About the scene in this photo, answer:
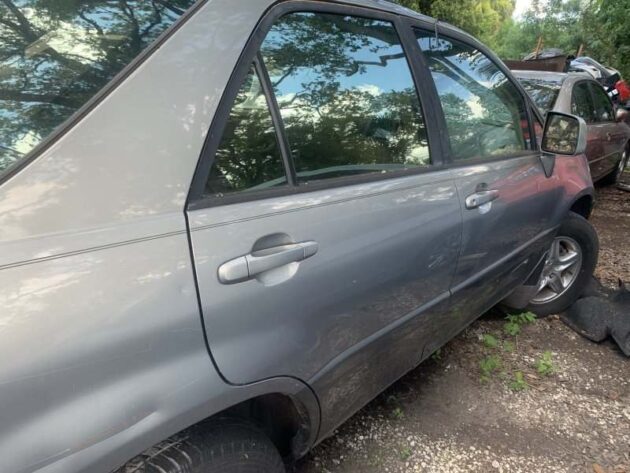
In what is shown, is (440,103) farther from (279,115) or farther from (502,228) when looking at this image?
(279,115)

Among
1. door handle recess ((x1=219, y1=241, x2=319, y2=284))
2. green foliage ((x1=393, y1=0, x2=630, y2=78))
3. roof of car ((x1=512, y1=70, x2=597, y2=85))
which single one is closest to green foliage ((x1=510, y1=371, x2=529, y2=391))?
door handle recess ((x1=219, y1=241, x2=319, y2=284))

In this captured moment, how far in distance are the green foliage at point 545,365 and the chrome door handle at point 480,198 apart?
1.20 metres

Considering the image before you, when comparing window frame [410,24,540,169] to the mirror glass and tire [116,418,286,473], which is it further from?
tire [116,418,286,473]

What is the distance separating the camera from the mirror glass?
2.67 meters

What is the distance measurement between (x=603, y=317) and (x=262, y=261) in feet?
9.62

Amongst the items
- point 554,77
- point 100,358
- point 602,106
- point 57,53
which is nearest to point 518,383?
point 100,358

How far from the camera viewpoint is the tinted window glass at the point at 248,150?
1234 millimetres

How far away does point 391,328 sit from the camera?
181 cm

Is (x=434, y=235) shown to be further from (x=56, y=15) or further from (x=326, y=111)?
(x=56, y=15)

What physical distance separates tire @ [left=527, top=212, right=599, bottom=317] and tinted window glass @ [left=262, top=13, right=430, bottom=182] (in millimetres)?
1897

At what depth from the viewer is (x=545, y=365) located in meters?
2.84

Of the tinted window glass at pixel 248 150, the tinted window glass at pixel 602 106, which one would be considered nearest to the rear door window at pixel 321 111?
the tinted window glass at pixel 248 150

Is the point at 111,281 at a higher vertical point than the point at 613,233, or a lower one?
higher

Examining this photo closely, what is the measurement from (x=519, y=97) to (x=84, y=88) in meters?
2.51
